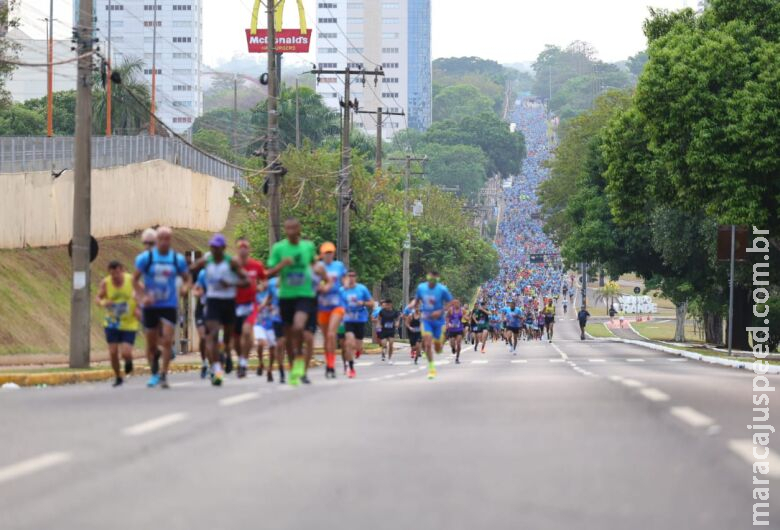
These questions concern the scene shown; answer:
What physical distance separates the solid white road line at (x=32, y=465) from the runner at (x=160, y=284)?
8765 mm

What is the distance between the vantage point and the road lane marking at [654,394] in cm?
1708

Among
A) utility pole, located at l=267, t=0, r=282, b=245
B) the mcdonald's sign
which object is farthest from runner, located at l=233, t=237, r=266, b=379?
the mcdonald's sign

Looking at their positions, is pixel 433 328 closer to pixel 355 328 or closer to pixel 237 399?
pixel 355 328

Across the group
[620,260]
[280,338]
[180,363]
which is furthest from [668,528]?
[620,260]

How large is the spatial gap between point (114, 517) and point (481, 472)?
2852 mm

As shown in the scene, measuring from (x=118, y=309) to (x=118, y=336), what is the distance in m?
0.46

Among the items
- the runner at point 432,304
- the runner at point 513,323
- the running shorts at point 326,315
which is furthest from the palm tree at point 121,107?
the running shorts at point 326,315

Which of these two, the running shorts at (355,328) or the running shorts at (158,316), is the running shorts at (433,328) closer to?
the running shorts at (355,328)

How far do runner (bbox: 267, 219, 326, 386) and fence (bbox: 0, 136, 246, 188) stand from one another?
26664mm

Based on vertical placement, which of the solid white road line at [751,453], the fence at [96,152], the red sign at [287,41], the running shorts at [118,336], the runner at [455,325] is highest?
the red sign at [287,41]

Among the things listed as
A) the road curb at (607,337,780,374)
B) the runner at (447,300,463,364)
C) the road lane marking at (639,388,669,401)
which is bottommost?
the road curb at (607,337,780,374)

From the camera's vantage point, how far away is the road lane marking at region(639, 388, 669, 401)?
17078 millimetres

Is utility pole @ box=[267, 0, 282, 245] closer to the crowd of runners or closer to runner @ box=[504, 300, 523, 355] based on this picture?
runner @ box=[504, 300, 523, 355]

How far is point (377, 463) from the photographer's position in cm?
1022
